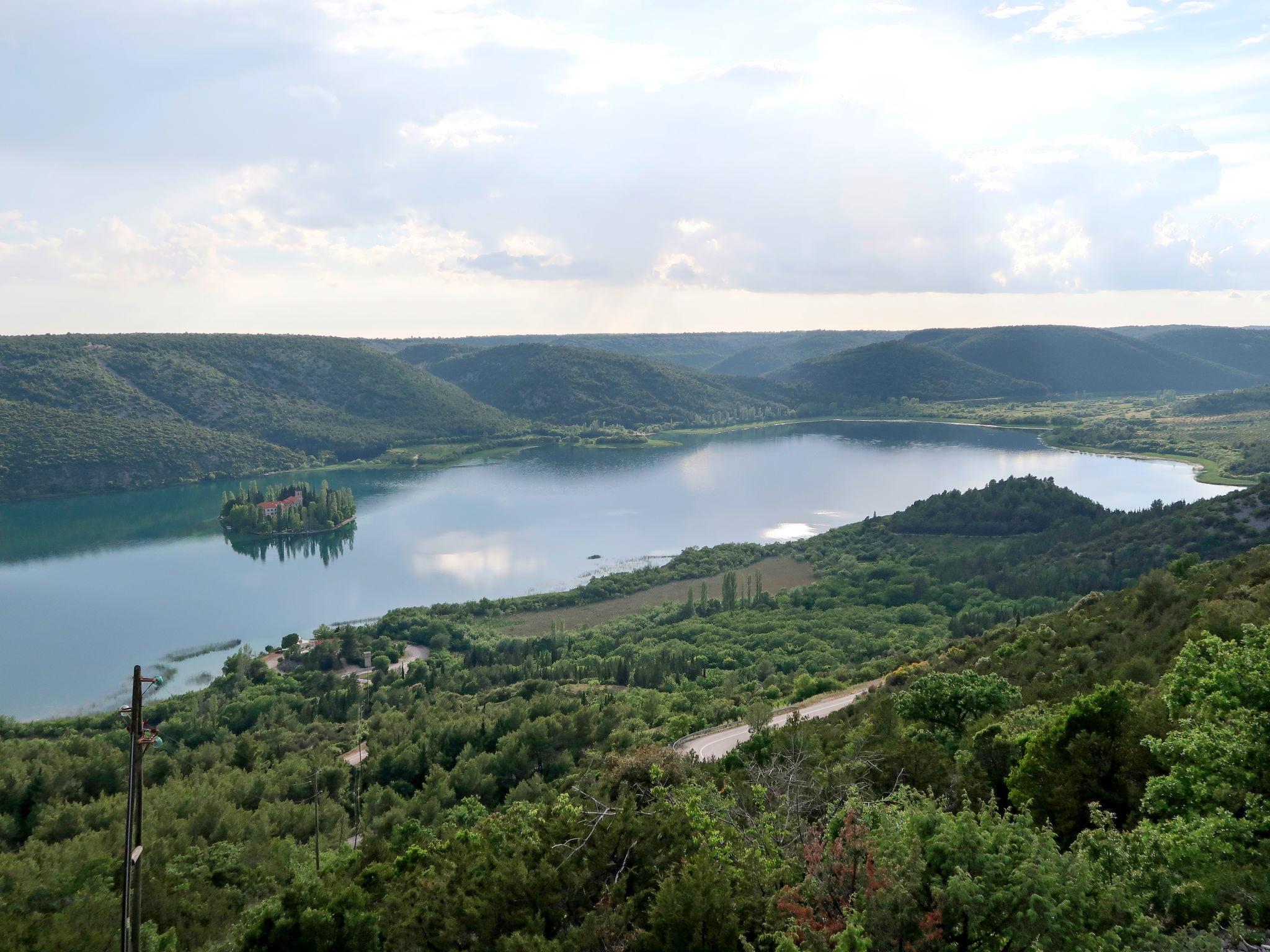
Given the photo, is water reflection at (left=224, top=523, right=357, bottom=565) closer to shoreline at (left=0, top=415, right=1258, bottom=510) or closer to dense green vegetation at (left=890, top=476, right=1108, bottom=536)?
shoreline at (left=0, top=415, right=1258, bottom=510)

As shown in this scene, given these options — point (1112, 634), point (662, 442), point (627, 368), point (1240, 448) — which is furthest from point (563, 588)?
point (627, 368)

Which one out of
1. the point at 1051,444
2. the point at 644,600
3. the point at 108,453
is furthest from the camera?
the point at 1051,444

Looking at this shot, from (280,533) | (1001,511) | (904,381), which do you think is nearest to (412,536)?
(280,533)

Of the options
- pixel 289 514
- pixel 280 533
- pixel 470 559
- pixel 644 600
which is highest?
pixel 289 514

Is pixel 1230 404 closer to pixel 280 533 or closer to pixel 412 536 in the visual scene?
pixel 412 536

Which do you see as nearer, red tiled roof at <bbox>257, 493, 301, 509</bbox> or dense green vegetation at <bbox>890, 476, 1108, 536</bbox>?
dense green vegetation at <bbox>890, 476, 1108, 536</bbox>

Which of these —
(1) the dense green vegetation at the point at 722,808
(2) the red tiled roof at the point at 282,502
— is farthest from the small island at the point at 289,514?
(1) the dense green vegetation at the point at 722,808

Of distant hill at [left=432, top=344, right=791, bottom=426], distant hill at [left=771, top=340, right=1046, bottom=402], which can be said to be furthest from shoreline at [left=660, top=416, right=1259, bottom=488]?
distant hill at [left=771, top=340, right=1046, bottom=402]
